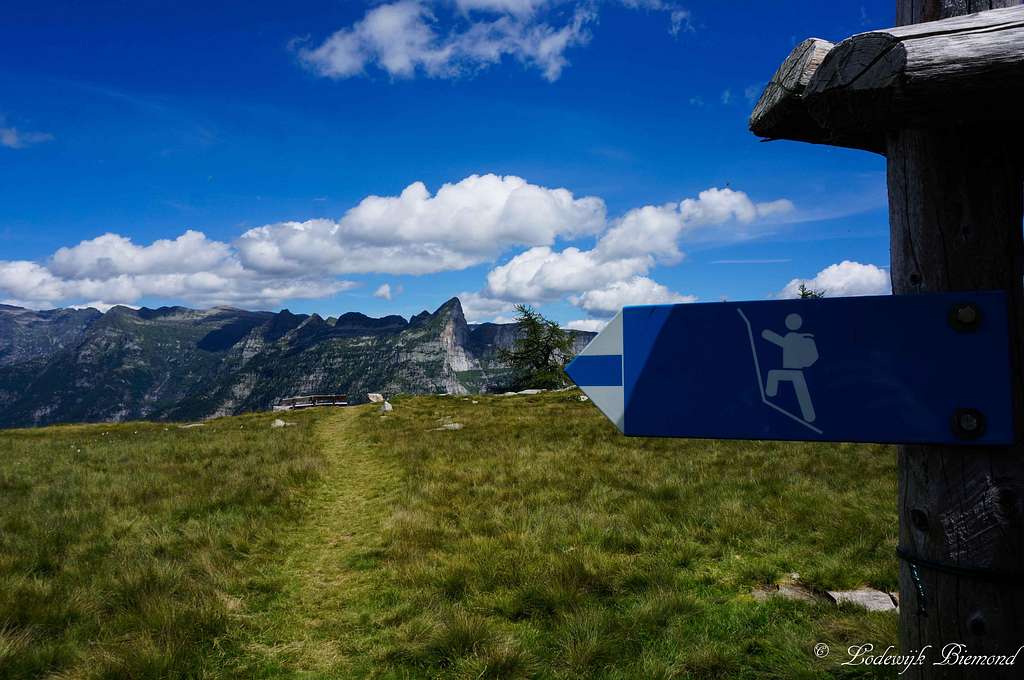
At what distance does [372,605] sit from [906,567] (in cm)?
515

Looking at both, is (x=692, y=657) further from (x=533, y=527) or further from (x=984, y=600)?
(x=533, y=527)

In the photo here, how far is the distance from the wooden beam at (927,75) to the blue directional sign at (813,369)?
603mm

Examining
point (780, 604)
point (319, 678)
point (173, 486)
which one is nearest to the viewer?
point (319, 678)

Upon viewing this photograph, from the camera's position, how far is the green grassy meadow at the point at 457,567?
14.4 feet

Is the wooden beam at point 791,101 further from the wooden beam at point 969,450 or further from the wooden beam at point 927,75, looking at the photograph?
the wooden beam at point 969,450

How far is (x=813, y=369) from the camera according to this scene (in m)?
1.94

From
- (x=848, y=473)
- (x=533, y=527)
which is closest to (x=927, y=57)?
(x=533, y=527)

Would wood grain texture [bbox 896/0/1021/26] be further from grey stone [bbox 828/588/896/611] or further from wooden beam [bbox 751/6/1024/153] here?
grey stone [bbox 828/588/896/611]

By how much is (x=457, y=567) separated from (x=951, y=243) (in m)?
5.66

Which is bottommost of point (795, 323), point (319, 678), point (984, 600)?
point (319, 678)

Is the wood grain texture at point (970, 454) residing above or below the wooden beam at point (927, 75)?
below

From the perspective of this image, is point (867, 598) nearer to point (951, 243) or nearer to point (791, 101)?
point (951, 243)

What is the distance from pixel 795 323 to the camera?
197 centimetres

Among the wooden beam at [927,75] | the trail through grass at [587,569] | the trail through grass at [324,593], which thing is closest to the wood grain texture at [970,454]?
the wooden beam at [927,75]
